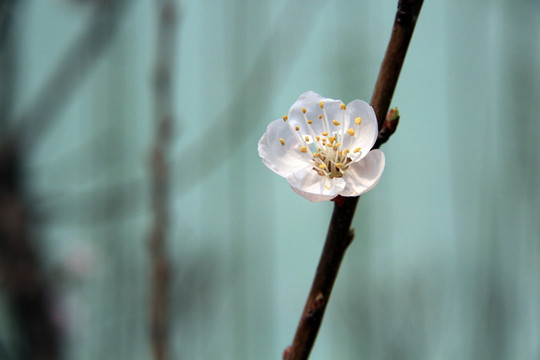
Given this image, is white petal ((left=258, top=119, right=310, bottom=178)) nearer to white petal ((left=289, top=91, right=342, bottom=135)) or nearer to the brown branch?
white petal ((left=289, top=91, right=342, bottom=135))

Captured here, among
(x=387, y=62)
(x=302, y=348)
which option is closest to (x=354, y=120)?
(x=387, y=62)

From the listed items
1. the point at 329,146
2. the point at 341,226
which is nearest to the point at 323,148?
the point at 329,146

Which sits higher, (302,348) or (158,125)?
(158,125)

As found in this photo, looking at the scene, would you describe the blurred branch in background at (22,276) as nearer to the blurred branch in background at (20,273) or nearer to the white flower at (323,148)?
the blurred branch in background at (20,273)

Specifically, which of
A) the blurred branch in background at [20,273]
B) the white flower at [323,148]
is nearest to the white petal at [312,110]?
the white flower at [323,148]

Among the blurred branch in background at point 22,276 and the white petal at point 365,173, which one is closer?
the white petal at point 365,173

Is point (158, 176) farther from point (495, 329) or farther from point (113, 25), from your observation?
point (495, 329)

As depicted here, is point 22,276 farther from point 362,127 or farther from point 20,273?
point 362,127
